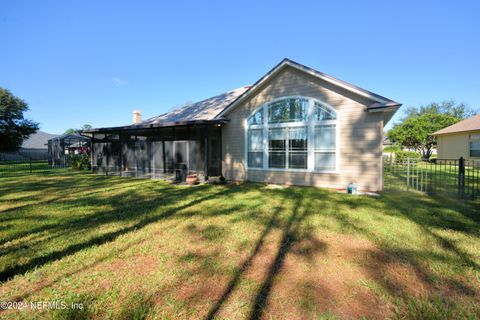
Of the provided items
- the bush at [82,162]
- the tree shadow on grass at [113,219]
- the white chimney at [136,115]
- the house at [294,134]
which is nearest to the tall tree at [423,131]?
the house at [294,134]

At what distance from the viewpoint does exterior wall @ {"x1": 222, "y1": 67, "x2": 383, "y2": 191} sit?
25.5ft

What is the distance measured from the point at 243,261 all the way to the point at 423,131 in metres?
40.1

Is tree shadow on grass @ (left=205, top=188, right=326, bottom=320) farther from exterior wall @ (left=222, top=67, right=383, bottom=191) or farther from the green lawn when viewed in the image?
exterior wall @ (left=222, top=67, right=383, bottom=191)

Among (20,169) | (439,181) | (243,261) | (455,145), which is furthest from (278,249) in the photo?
(455,145)

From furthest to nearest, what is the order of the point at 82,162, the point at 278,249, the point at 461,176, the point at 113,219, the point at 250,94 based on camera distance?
the point at 82,162
the point at 250,94
the point at 461,176
the point at 113,219
the point at 278,249

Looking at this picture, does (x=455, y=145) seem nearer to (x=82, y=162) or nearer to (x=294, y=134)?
(x=294, y=134)

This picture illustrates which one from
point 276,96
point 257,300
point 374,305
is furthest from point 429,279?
point 276,96

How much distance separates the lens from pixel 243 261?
3066 millimetres

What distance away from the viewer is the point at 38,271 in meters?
2.81

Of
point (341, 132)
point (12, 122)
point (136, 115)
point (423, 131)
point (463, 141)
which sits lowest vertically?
point (341, 132)

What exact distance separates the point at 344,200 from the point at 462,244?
10.2 feet

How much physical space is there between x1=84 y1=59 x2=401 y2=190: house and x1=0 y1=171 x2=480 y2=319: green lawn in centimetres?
289

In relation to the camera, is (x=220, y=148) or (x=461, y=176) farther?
(x=220, y=148)

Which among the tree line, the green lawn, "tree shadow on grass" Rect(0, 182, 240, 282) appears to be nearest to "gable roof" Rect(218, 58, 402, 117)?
the green lawn
